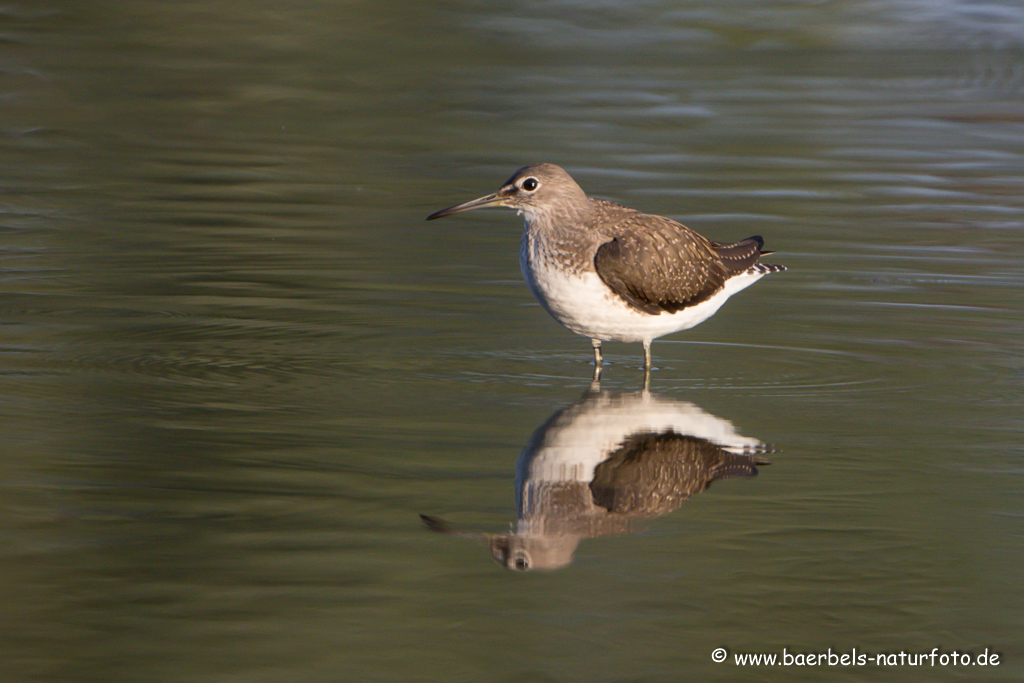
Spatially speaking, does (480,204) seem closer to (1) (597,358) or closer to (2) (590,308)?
(2) (590,308)

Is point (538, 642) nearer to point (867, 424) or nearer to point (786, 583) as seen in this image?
point (786, 583)

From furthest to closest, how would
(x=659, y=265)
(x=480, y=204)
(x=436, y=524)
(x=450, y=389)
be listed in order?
(x=480, y=204) < (x=659, y=265) < (x=450, y=389) < (x=436, y=524)

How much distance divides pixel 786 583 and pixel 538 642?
114 cm

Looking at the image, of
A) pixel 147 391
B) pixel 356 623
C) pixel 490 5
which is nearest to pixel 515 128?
pixel 490 5

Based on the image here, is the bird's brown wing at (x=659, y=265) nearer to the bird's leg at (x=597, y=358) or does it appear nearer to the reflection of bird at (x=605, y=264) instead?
the reflection of bird at (x=605, y=264)

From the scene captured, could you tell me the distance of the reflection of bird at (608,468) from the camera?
604 centimetres

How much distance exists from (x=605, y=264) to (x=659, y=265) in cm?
43

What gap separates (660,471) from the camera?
22.4ft

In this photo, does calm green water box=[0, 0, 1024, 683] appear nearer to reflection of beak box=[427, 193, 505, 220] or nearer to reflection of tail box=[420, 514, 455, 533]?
Result: reflection of tail box=[420, 514, 455, 533]

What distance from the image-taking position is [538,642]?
5094 mm

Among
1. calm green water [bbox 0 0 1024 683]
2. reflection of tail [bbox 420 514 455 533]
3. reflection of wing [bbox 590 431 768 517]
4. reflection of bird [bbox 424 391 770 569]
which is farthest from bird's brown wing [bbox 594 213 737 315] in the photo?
reflection of tail [bbox 420 514 455 533]

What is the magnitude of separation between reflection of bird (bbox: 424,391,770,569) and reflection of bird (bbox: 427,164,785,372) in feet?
1.84

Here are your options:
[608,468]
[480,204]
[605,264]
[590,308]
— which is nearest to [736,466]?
[608,468]

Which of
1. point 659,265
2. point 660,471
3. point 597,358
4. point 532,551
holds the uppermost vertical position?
point 659,265
